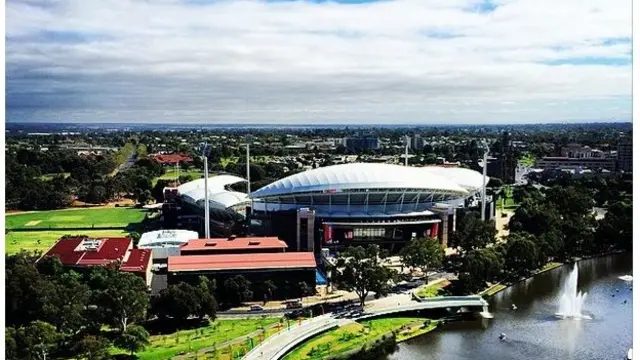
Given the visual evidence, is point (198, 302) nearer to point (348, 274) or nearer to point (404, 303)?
point (348, 274)

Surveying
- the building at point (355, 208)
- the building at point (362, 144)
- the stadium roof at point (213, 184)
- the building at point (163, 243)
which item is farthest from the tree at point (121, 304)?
the building at point (362, 144)

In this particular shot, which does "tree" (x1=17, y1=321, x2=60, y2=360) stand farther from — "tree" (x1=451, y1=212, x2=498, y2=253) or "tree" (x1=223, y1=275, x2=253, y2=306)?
"tree" (x1=451, y1=212, x2=498, y2=253)

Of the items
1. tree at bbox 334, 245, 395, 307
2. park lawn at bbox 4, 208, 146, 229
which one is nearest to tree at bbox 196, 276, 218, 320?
tree at bbox 334, 245, 395, 307

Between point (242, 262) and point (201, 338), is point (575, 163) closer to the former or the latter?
point (242, 262)

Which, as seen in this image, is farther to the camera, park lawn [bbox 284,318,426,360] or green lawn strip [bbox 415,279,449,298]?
green lawn strip [bbox 415,279,449,298]

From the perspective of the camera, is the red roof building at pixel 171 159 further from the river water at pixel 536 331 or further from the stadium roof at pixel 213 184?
the river water at pixel 536 331

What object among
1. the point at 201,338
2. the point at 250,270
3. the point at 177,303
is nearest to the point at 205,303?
the point at 177,303
